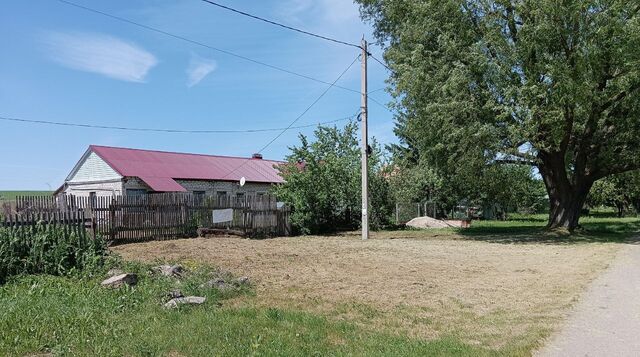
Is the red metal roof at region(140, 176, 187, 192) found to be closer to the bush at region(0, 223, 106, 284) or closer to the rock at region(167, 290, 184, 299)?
the bush at region(0, 223, 106, 284)

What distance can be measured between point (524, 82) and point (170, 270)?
15.4 metres

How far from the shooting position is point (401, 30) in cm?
2466

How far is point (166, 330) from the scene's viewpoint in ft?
21.8

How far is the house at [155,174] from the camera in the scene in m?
34.9

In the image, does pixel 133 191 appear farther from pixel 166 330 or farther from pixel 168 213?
pixel 166 330

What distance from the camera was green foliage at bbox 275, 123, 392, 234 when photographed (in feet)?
93.5

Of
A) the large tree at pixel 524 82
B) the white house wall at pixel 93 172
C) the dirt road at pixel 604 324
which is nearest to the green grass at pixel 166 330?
the dirt road at pixel 604 324

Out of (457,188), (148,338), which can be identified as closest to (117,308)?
(148,338)

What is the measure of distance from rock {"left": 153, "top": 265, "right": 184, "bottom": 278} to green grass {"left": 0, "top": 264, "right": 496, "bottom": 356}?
173 cm

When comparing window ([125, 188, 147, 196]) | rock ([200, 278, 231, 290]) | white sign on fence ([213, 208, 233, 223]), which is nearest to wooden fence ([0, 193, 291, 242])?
white sign on fence ([213, 208, 233, 223])

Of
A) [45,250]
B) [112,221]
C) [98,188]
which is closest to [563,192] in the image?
[112,221]

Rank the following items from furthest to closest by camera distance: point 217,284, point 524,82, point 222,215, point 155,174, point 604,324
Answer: point 155,174 → point 222,215 → point 524,82 → point 217,284 → point 604,324

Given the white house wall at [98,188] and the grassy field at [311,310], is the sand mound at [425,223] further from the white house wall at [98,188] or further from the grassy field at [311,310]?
the grassy field at [311,310]

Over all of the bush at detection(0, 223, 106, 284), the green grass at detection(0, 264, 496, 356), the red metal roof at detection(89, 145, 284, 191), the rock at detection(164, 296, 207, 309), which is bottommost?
the green grass at detection(0, 264, 496, 356)
